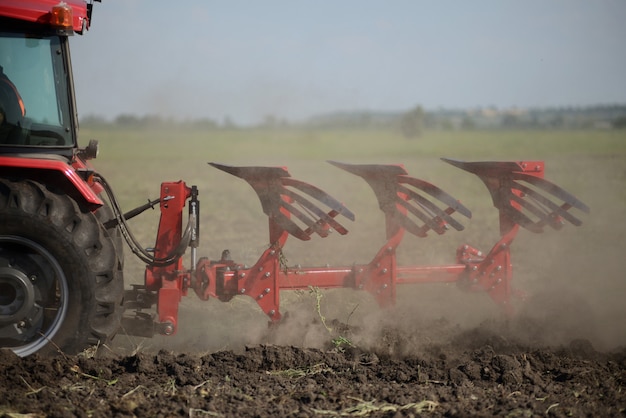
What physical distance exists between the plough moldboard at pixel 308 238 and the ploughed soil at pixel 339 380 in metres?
0.45

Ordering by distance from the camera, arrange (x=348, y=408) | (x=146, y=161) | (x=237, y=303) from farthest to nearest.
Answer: (x=146, y=161) < (x=237, y=303) < (x=348, y=408)

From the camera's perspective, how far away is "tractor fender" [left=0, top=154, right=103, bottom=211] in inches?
200

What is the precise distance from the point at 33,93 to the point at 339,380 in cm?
286

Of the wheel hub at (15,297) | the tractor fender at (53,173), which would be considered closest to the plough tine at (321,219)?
the tractor fender at (53,173)

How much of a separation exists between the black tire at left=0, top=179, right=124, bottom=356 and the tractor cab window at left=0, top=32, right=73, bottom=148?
393mm

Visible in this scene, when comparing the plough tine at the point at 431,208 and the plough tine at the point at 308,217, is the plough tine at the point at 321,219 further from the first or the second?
the plough tine at the point at 431,208

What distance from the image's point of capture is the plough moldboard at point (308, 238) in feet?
19.5

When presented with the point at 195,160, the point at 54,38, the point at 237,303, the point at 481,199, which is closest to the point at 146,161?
the point at 195,160

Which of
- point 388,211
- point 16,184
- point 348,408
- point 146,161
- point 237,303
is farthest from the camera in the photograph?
point 146,161

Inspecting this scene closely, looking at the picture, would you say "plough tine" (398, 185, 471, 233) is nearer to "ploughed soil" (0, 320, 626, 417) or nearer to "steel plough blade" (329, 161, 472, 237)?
"steel plough blade" (329, 161, 472, 237)

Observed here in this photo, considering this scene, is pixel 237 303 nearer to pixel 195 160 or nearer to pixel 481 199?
pixel 481 199

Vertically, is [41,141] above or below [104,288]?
above

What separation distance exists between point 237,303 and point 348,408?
11.5 ft

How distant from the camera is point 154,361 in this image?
5.28 meters
